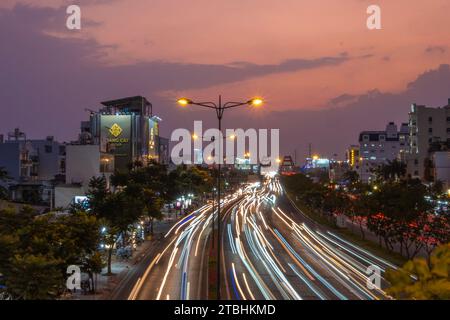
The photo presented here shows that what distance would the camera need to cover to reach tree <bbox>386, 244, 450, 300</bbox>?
28.7 ft

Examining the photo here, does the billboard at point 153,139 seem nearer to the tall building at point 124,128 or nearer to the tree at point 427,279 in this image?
the tall building at point 124,128

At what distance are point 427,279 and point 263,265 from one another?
1151 inches

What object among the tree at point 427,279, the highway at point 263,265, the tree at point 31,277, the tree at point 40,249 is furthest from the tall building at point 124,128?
the tree at point 427,279

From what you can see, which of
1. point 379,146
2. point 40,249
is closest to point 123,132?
point 40,249

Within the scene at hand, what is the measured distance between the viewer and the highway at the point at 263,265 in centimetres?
2881

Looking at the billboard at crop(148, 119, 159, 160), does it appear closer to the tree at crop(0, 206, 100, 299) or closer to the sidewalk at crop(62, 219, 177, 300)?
the sidewalk at crop(62, 219, 177, 300)

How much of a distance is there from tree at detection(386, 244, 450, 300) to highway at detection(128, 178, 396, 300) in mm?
18422

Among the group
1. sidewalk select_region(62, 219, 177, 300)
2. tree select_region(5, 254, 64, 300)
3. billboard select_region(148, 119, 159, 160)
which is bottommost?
sidewalk select_region(62, 219, 177, 300)

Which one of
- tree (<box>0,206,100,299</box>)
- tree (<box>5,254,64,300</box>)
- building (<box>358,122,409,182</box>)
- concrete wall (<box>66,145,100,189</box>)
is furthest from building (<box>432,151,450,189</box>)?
tree (<box>5,254,64,300</box>)

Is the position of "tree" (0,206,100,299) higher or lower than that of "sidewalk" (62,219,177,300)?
higher

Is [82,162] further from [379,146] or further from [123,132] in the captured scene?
[379,146]
